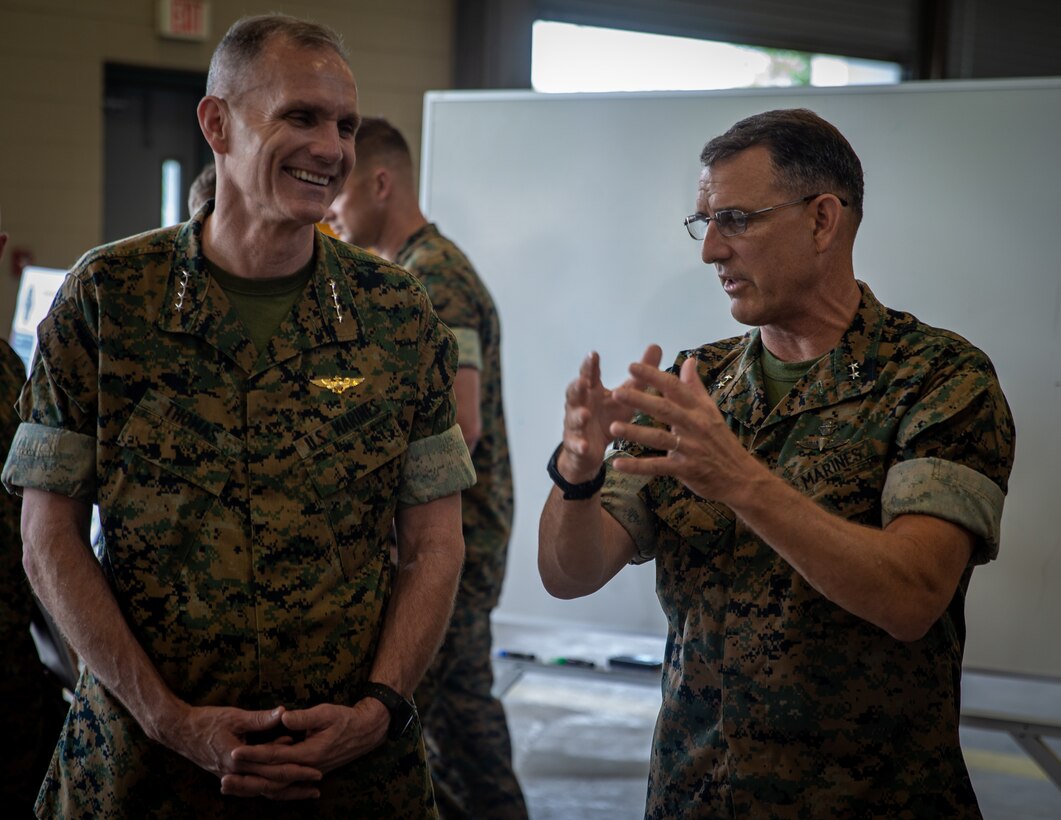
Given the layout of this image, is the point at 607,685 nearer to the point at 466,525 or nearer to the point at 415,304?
the point at 466,525

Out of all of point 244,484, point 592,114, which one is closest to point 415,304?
point 244,484

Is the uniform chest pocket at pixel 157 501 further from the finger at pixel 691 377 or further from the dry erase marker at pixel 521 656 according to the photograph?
the dry erase marker at pixel 521 656

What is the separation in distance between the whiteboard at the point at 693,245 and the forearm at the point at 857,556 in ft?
6.80

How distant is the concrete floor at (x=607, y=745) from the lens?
3279mm

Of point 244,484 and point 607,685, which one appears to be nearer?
point 244,484

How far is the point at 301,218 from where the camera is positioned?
1.50 m

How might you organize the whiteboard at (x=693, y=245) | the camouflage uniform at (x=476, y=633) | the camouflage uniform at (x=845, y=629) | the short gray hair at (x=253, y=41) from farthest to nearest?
the whiteboard at (x=693, y=245) < the camouflage uniform at (x=476, y=633) < the short gray hair at (x=253, y=41) < the camouflage uniform at (x=845, y=629)

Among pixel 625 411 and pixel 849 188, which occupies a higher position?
pixel 849 188

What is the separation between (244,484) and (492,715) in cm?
152

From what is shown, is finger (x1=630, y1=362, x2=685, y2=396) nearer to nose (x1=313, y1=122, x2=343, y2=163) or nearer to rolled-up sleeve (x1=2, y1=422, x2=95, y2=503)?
nose (x1=313, y1=122, x2=343, y2=163)

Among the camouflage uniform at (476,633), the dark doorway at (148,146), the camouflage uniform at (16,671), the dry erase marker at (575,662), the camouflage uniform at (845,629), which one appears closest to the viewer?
the camouflage uniform at (845,629)

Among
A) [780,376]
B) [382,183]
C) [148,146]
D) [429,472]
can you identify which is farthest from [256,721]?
[148,146]

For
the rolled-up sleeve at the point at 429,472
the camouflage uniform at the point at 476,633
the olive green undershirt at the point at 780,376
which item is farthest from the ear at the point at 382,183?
the olive green undershirt at the point at 780,376

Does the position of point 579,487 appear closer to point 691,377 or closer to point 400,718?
point 691,377
